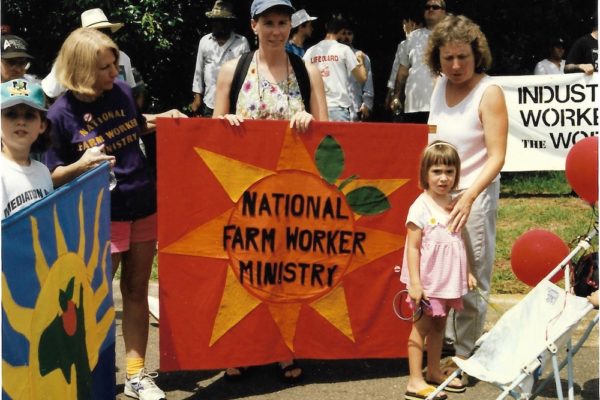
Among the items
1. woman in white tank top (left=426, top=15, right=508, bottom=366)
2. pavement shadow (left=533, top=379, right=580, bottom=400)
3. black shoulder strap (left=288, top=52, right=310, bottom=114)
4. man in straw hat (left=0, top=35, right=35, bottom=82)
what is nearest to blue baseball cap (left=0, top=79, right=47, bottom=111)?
black shoulder strap (left=288, top=52, right=310, bottom=114)

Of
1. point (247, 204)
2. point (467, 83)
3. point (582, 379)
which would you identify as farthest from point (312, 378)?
point (467, 83)

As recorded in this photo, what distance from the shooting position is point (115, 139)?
4.63 meters

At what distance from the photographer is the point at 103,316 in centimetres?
422

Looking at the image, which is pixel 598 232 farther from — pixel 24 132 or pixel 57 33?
pixel 57 33

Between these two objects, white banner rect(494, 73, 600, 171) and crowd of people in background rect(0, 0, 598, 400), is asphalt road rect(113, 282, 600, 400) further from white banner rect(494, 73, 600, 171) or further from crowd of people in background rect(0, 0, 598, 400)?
white banner rect(494, 73, 600, 171)

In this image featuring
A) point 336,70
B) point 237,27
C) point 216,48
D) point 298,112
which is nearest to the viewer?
point 298,112

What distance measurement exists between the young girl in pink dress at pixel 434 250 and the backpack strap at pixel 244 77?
0.70 m

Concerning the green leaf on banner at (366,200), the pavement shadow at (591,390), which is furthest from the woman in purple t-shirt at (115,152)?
the pavement shadow at (591,390)

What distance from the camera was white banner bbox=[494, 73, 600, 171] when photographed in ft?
34.5

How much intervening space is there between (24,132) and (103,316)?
2.80 feet

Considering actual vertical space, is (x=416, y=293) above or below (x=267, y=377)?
above

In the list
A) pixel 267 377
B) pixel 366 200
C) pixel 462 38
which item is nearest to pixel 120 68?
pixel 366 200

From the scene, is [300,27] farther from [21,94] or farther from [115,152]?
[21,94]

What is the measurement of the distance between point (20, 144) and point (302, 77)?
162 centimetres
